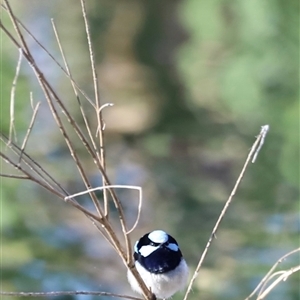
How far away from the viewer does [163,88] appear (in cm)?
466

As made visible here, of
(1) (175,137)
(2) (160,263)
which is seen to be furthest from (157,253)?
(1) (175,137)

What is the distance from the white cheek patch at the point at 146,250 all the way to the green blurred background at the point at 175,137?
1221mm

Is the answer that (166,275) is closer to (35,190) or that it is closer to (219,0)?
(35,190)

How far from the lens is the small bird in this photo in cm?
144

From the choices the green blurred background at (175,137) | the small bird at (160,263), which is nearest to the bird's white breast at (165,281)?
the small bird at (160,263)

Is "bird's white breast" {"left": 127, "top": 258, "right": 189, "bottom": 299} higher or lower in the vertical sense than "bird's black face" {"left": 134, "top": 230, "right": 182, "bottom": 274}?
lower

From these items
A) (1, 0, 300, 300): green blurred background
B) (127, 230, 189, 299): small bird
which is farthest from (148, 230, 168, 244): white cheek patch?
(1, 0, 300, 300): green blurred background

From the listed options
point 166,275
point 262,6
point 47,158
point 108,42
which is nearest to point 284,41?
point 262,6

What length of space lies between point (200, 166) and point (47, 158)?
0.88m

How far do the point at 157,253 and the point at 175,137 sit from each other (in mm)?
2612

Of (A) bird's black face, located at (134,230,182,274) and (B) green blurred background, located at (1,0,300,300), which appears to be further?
(B) green blurred background, located at (1,0,300,300)

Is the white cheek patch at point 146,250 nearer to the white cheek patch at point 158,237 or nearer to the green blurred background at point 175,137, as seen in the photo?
the white cheek patch at point 158,237

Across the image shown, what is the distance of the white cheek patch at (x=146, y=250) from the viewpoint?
1.47 metres

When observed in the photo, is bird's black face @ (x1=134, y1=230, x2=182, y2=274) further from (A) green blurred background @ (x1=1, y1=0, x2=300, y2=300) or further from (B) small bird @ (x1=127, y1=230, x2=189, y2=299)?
(A) green blurred background @ (x1=1, y1=0, x2=300, y2=300)
